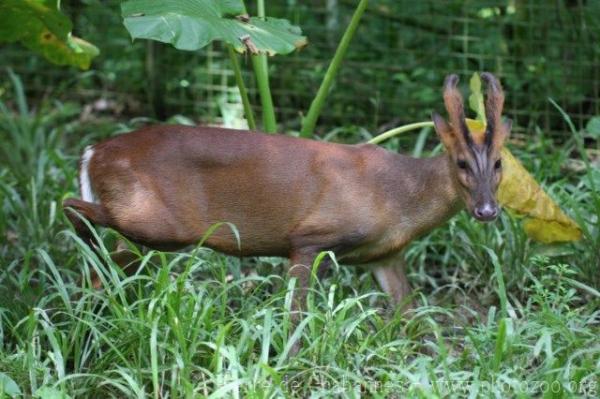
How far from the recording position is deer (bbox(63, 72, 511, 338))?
545 cm

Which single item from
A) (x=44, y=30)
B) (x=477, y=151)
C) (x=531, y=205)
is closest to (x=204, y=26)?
(x=477, y=151)

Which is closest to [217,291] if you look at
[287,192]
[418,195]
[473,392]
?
[287,192]

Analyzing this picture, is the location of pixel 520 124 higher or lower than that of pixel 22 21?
lower

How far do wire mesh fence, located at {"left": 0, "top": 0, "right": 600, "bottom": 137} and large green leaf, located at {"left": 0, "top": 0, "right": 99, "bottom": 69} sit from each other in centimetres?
149

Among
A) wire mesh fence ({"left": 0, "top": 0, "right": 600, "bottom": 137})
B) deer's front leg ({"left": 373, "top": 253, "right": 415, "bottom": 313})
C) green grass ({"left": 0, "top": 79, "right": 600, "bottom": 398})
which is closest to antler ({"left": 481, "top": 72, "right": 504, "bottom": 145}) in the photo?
green grass ({"left": 0, "top": 79, "right": 600, "bottom": 398})

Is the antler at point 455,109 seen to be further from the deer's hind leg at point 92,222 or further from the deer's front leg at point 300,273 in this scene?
the deer's hind leg at point 92,222

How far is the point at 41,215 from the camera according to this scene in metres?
6.64

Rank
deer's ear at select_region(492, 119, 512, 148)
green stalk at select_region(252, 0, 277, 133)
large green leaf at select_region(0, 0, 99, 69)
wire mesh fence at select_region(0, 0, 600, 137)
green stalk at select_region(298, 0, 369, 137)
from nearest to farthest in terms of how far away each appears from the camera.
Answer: deer's ear at select_region(492, 119, 512, 148) < large green leaf at select_region(0, 0, 99, 69) < green stalk at select_region(298, 0, 369, 137) < green stalk at select_region(252, 0, 277, 133) < wire mesh fence at select_region(0, 0, 600, 137)

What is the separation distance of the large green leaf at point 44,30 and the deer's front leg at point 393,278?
1921mm

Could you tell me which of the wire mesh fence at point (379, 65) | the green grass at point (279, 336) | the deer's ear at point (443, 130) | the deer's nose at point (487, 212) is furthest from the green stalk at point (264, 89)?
the wire mesh fence at point (379, 65)

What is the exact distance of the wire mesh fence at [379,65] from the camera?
26.9 feet

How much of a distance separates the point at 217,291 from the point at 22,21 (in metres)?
1.76

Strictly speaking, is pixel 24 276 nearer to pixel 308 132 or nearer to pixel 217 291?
pixel 217 291

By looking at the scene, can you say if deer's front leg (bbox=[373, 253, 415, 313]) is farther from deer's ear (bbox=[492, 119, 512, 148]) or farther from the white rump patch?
the white rump patch
